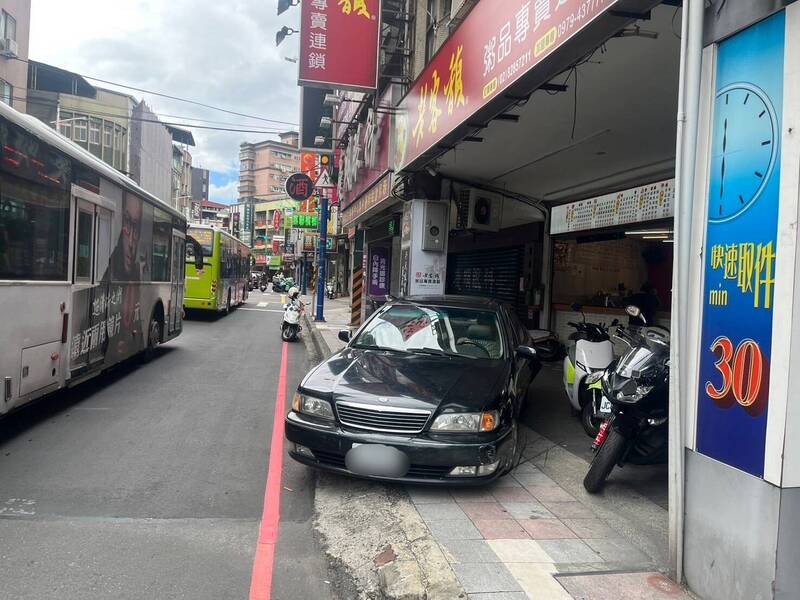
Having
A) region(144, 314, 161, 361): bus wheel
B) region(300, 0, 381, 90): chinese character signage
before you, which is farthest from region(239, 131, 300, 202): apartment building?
region(144, 314, 161, 361): bus wheel

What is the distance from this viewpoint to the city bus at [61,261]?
506 centimetres

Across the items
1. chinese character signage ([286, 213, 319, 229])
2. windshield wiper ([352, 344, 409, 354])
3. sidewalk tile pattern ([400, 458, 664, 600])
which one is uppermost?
chinese character signage ([286, 213, 319, 229])

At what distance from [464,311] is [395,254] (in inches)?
411

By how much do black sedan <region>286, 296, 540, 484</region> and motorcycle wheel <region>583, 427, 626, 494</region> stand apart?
61 centimetres

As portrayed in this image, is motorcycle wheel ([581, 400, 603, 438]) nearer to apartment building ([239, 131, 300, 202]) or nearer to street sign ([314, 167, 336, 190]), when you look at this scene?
street sign ([314, 167, 336, 190])

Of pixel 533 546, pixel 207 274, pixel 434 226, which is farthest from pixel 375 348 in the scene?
pixel 207 274

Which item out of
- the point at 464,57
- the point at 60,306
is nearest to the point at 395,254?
the point at 464,57

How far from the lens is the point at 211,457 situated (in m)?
5.39

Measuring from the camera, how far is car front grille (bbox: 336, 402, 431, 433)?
4230mm

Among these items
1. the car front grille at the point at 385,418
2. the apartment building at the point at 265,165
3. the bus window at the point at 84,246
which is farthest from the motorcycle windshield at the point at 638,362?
the apartment building at the point at 265,165

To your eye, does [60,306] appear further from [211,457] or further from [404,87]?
[404,87]

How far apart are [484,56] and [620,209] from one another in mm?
2623

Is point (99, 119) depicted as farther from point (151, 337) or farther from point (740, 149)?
point (740, 149)

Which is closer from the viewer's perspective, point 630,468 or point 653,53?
point 653,53
